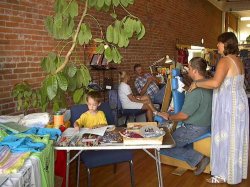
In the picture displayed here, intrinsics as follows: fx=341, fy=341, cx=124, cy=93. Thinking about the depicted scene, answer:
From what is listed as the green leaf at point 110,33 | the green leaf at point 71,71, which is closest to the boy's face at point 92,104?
the green leaf at point 71,71

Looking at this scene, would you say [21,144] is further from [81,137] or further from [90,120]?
[90,120]

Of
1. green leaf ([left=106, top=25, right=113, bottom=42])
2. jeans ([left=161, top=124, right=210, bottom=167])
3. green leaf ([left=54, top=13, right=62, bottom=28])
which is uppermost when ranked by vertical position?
green leaf ([left=54, top=13, right=62, bottom=28])

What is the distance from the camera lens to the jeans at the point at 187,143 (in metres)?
3.76

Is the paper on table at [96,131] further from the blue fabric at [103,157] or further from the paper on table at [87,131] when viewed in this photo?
the blue fabric at [103,157]

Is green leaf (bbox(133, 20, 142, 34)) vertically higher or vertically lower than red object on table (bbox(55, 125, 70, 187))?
higher

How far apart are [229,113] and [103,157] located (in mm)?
1374

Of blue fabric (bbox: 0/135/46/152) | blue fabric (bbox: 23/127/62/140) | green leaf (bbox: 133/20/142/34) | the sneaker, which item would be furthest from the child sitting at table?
the sneaker

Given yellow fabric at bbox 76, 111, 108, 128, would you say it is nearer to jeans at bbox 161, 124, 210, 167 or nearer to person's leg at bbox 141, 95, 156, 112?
jeans at bbox 161, 124, 210, 167

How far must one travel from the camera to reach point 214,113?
3484 mm

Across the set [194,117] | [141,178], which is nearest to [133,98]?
[194,117]

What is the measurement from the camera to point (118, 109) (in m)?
5.38

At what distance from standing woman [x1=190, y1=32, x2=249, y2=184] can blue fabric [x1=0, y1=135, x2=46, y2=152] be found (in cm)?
193

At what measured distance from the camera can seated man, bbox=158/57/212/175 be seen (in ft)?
11.8

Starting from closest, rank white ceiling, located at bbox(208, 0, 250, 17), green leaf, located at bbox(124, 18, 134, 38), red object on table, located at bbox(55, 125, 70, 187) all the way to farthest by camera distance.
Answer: red object on table, located at bbox(55, 125, 70, 187) → green leaf, located at bbox(124, 18, 134, 38) → white ceiling, located at bbox(208, 0, 250, 17)
